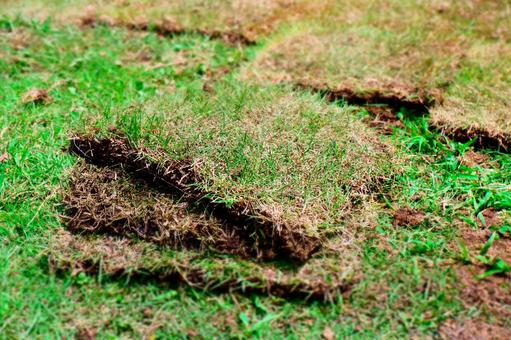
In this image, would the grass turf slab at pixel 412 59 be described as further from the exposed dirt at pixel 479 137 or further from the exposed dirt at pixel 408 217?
the exposed dirt at pixel 408 217

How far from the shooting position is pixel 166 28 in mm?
4324

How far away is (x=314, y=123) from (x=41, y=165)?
1532 millimetres

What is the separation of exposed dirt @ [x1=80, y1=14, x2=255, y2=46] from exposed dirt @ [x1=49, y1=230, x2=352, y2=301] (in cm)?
236

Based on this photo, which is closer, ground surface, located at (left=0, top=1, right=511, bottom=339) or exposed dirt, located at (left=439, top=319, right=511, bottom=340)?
exposed dirt, located at (left=439, top=319, right=511, bottom=340)

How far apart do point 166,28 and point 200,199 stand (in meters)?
2.38

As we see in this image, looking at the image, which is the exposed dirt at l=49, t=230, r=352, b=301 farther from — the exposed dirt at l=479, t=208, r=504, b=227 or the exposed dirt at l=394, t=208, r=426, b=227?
the exposed dirt at l=479, t=208, r=504, b=227

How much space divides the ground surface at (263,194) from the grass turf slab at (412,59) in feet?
0.06

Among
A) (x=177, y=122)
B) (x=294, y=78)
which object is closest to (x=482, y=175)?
(x=294, y=78)

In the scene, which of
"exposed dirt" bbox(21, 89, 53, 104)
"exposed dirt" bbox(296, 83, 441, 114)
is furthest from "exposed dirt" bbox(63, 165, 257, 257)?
"exposed dirt" bbox(296, 83, 441, 114)

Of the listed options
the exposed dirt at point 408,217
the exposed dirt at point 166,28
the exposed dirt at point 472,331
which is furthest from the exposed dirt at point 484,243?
the exposed dirt at point 166,28

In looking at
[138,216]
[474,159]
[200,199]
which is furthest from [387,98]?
[138,216]

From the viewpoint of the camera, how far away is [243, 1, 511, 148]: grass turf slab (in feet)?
10.3

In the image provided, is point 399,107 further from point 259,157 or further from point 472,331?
point 472,331

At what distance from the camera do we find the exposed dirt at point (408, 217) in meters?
2.45
